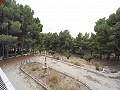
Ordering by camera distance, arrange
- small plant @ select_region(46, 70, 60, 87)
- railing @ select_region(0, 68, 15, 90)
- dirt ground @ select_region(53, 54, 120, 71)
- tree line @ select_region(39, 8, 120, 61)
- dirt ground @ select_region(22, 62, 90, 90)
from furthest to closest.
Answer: tree line @ select_region(39, 8, 120, 61) → dirt ground @ select_region(53, 54, 120, 71) → small plant @ select_region(46, 70, 60, 87) → dirt ground @ select_region(22, 62, 90, 90) → railing @ select_region(0, 68, 15, 90)

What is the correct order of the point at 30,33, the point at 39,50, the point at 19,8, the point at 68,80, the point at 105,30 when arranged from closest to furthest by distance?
the point at 68,80 < the point at 105,30 < the point at 19,8 < the point at 30,33 < the point at 39,50

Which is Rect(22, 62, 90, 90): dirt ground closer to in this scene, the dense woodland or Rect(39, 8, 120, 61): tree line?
the dense woodland

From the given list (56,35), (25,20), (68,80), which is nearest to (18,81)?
(68,80)

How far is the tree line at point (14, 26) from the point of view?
30.4 meters

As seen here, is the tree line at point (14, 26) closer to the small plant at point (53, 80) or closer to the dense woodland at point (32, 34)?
the dense woodland at point (32, 34)

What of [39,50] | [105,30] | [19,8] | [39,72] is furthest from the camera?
[39,50]

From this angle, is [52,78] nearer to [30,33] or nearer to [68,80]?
[68,80]

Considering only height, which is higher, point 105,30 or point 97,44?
point 105,30

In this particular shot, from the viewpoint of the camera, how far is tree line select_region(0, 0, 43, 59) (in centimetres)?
3044

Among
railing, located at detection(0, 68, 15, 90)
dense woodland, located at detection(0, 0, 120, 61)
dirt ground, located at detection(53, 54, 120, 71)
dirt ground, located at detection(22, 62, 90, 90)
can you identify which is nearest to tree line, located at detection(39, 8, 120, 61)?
dense woodland, located at detection(0, 0, 120, 61)

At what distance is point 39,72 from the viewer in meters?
21.4

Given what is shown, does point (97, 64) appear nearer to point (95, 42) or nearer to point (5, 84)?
point (95, 42)

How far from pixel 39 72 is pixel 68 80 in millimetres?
4522

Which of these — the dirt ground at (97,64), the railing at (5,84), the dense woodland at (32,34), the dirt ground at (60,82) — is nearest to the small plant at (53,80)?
the dirt ground at (60,82)
